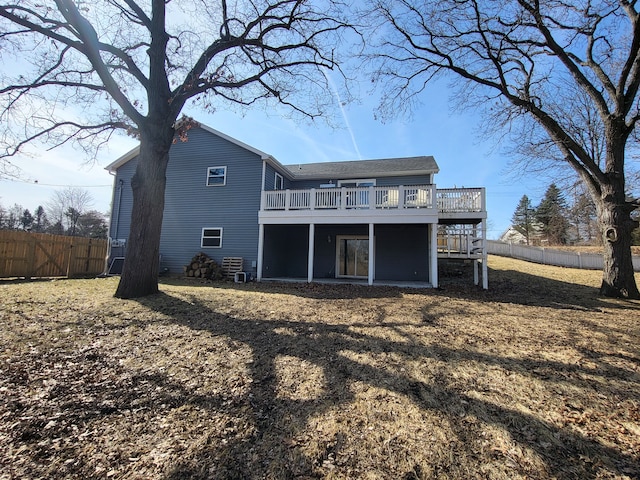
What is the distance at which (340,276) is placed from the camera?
48.0ft

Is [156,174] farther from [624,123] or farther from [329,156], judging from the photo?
[624,123]

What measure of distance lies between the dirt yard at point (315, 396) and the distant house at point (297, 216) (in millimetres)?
6175

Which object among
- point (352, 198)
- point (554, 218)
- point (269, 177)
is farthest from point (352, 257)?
point (554, 218)

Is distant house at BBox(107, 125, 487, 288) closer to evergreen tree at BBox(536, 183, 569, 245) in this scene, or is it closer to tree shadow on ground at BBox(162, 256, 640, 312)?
tree shadow on ground at BBox(162, 256, 640, 312)

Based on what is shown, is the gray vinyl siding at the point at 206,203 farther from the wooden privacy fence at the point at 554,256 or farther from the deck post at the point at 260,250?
the wooden privacy fence at the point at 554,256

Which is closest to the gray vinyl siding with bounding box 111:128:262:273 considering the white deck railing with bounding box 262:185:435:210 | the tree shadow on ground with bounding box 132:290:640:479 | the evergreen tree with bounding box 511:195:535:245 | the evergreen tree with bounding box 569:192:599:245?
the white deck railing with bounding box 262:185:435:210

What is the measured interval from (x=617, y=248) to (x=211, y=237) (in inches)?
592

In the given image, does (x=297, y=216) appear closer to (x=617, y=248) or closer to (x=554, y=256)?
(x=617, y=248)

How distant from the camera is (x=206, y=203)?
14.2 metres

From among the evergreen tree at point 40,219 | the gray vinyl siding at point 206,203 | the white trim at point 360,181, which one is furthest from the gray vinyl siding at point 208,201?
the evergreen tree at point 40,219

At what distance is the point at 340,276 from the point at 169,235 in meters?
8.56

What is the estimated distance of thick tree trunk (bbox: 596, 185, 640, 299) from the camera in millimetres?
9023

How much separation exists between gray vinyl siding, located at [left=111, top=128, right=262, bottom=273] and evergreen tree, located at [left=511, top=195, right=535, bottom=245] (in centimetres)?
4187

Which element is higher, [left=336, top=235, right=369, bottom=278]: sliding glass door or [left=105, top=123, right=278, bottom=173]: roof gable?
[left=105, top=123, right=278, bottom=173]: roof gable
